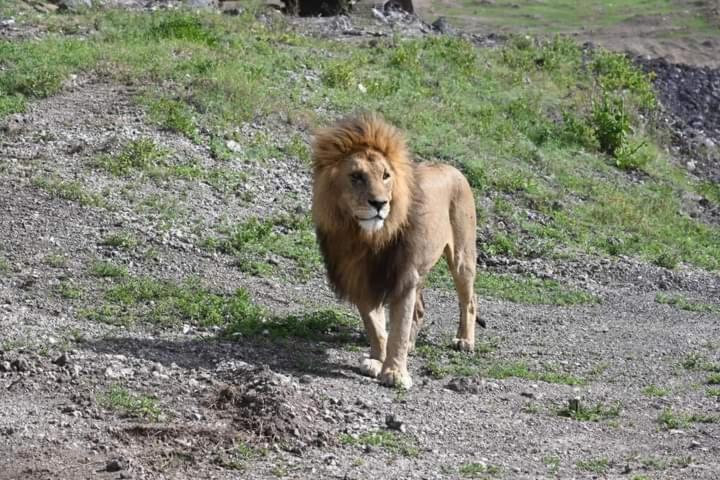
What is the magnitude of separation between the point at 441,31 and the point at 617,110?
15.8 feet

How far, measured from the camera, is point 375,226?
905cm

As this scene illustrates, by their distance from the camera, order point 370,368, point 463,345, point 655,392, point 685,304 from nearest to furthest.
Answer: point 370,368
point 655,392
point 463,345
point 685,304

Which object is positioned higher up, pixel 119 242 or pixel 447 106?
pixel 447 106

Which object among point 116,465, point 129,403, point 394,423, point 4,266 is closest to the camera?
point 116,465

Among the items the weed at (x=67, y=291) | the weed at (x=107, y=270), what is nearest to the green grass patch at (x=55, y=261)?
the weed at (x=107, y=270)

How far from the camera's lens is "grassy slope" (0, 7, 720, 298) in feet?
48.3

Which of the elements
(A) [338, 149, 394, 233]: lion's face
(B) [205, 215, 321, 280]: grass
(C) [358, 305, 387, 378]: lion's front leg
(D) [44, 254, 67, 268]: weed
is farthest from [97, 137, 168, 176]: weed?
(A) [338, 149, 394, 233]: lion's face

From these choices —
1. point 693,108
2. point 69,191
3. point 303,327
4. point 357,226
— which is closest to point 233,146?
point 69,191

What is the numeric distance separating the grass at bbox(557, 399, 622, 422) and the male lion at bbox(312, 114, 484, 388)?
1.03 meters

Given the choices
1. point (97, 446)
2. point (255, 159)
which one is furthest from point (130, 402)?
point (255, 159)

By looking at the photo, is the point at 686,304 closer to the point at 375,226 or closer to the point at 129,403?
the point at 375,226

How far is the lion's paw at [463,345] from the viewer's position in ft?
34.6

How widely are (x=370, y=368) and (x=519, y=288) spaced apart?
387cm

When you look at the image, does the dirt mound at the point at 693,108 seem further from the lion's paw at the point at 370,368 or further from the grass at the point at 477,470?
the grass at the point at 477,470
